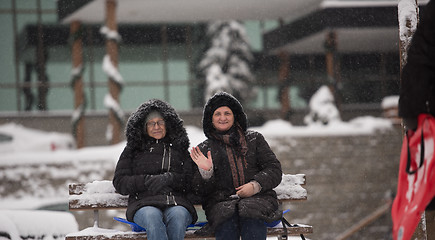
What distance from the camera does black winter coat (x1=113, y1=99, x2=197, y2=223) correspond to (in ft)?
18.2

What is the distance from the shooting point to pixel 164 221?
18.0 ft

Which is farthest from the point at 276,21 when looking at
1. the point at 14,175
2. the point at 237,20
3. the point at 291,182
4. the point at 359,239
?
the point at 291,182

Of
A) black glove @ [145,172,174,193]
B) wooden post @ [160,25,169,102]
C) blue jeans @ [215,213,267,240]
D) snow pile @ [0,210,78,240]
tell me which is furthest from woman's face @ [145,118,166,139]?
wooden post @ [160,25,169,102]

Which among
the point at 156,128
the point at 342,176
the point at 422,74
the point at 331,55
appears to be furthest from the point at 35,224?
the point at 331,55

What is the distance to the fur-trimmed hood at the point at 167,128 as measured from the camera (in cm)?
585

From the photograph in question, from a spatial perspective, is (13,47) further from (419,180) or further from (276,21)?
(419,180)

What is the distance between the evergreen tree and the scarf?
15.9 meters

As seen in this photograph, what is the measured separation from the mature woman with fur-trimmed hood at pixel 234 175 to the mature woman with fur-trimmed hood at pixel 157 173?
19 centimetres

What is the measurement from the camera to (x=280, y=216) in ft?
18.1

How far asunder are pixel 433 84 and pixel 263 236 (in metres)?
2.05

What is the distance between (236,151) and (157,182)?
76cm

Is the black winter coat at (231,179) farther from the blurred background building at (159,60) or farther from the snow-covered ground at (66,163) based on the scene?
the blurred background building at (159,60)

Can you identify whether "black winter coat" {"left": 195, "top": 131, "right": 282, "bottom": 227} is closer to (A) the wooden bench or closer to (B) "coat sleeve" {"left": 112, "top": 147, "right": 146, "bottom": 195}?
(A) the wooden bench

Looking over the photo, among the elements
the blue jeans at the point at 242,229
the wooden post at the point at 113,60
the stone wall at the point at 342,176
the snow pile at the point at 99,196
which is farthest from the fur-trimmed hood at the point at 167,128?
the wooden post at the point at 113,60
